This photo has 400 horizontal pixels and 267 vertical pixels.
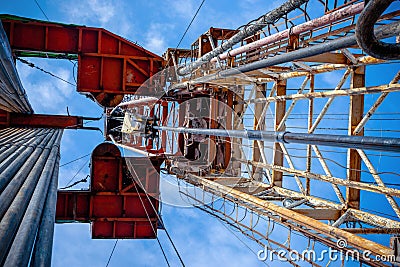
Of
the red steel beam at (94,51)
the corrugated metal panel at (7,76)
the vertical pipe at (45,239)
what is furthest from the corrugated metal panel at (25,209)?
the red steel beam at (94,51)

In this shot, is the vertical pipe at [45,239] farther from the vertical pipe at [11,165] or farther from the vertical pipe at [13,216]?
the vertical pipe at [11,165]

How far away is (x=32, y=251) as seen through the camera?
10.0 ft

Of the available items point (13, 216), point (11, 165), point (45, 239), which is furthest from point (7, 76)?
point (45, 239)

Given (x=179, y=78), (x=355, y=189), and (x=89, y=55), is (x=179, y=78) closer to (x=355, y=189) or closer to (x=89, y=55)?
(x=89, y=55)

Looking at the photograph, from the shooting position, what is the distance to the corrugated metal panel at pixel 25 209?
2.78m

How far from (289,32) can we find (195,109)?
7.31 metres

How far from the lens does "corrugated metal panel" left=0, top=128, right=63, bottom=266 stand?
278 centimetres

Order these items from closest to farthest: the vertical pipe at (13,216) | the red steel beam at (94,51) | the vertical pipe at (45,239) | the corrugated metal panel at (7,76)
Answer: the vertical pipe at (13,216) < the vertical pipe at (45,239) < the corrugated metal panel at (7,76) < the red steel beam at (94,51)

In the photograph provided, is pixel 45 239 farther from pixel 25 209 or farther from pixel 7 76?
pixel 7 76

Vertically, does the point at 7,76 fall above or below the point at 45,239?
above

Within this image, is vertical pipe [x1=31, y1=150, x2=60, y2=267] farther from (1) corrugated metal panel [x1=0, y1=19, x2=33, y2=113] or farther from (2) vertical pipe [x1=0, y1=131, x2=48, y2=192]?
(1) corrugated metal panel [x1=0, y1=19, x2=33, y2=113]

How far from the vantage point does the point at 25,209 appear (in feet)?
12.3

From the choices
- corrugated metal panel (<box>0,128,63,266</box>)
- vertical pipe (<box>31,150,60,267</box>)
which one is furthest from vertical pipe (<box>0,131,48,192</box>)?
vertical pipe (<box>31,150,60,267</box>)

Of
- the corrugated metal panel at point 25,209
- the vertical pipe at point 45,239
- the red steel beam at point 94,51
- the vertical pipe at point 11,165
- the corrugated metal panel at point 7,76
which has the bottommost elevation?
the vertical pipe at point 45,239
